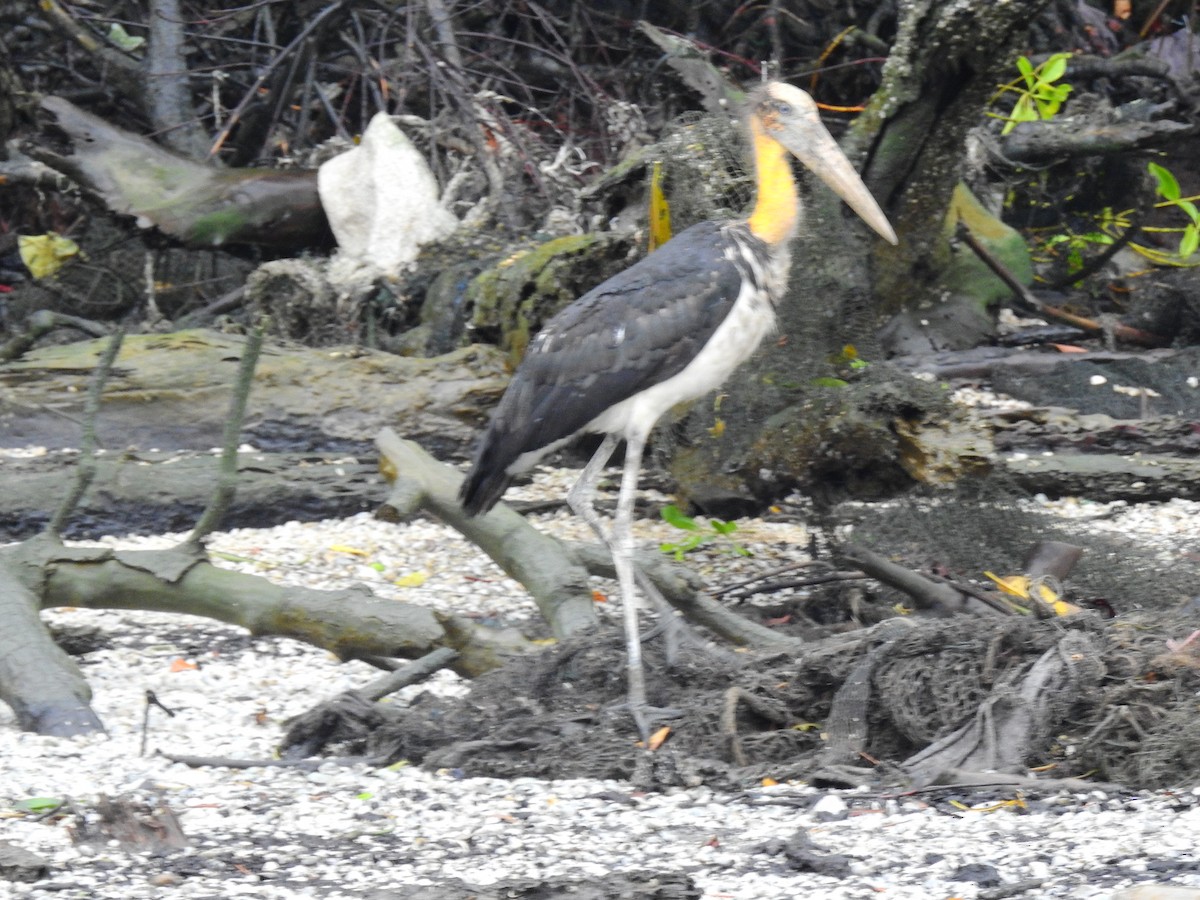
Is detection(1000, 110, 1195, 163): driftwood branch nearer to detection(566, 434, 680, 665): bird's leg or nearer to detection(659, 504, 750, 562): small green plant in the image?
detection(659, 504, 750, 562): small green plant

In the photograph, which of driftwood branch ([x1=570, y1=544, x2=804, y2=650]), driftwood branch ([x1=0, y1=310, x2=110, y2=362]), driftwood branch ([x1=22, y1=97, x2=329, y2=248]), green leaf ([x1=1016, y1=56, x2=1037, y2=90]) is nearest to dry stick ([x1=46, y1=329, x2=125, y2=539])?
driftwood branch ([x1=0, y1=310, x2=110, y2=362])

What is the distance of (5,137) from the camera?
981 centimetres

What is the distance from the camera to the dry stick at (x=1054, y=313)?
8234mm

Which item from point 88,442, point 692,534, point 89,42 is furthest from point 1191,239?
point 89,42

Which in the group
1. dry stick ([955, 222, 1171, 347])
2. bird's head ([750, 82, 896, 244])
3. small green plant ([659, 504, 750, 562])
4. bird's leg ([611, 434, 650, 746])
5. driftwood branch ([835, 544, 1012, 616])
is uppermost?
bird's head ([750, 82, 896, 244])

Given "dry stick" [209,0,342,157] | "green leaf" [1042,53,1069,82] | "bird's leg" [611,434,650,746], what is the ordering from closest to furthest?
"bird's leg" [611,434,650,746]
"green leaf" [1042,53,1069,82]
"dry stick" [209,0,342,157]

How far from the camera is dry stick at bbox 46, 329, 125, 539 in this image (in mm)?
4273

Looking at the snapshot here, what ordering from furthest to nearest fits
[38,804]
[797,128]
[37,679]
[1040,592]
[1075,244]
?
[1075,244] < [797,128] < [1040,592] < [37,679] < [38,804]

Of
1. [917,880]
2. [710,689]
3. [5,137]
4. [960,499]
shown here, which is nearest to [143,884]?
[917,880]

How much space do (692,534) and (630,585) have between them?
5.67ft

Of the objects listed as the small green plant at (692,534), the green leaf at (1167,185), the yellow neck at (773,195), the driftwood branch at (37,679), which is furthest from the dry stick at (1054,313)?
the driftwood branch at (37,679)

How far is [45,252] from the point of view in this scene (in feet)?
31.5

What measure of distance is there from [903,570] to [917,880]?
1.68m

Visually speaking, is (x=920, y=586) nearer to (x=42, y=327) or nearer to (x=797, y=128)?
(x=797, y=128)
